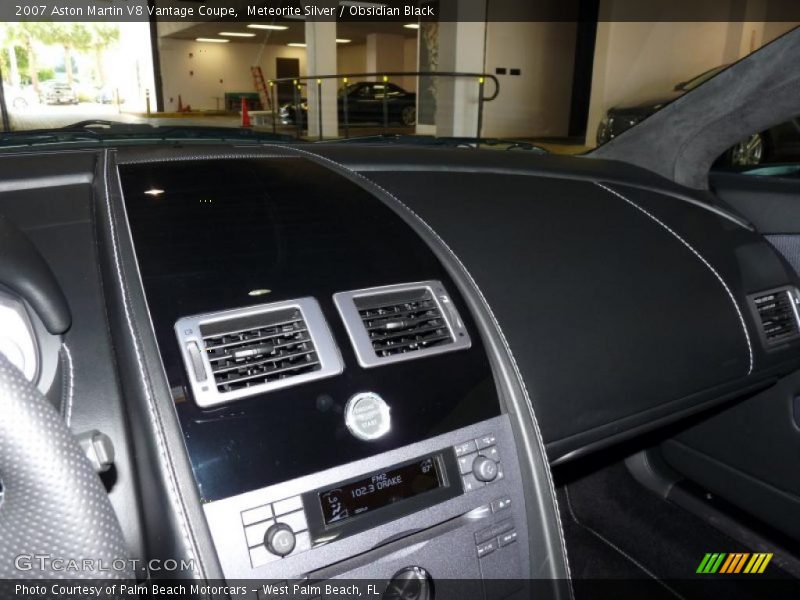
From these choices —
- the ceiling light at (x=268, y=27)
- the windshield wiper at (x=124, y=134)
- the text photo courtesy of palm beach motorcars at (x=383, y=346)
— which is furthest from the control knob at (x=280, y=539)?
the ceiling light at (x=268, y=27)

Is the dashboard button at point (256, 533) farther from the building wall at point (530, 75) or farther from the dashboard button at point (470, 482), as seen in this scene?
the building wall at point (530, 75)

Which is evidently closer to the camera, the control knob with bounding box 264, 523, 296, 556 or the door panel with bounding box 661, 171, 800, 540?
the control knob with bounding box 264, 523, 296, 556

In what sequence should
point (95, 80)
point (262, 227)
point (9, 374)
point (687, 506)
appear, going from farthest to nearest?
point (95, 80) → point (687, 506) → point (262, 227) → point (9, 374)

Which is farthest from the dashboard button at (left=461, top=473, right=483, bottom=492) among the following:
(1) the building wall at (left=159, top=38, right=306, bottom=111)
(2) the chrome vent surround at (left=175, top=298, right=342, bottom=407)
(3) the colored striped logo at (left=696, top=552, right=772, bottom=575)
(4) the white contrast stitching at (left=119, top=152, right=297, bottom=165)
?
(1) the building wall at (left=159, top=38, right=306, bottom=111)

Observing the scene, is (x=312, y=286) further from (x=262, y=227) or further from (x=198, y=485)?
(x=198, y=485)

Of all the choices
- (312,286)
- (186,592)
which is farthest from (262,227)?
(186,592)

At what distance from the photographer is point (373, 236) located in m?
1.24

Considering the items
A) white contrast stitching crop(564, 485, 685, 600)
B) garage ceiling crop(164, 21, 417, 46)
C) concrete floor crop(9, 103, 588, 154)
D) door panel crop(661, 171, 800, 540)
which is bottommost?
white contrast stitching crop(564, 485, 685, 600)

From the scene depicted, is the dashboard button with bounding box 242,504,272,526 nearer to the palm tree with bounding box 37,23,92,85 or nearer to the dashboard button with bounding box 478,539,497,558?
the dashboard button with bounding box 478,539,497,558

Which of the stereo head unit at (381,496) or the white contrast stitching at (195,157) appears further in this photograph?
the white contrast stitching at (195,157)

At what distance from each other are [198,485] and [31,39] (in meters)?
1.78

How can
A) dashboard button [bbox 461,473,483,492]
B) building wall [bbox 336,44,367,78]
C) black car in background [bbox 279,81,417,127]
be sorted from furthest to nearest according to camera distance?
building wall [bbox 336,44,367,78] → black car in background [bbox 279,81,417,127] → dashboard button [bbox 461,473,483,492]

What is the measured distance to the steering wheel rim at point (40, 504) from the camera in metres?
0.48

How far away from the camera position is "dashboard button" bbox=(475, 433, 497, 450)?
1027mm
